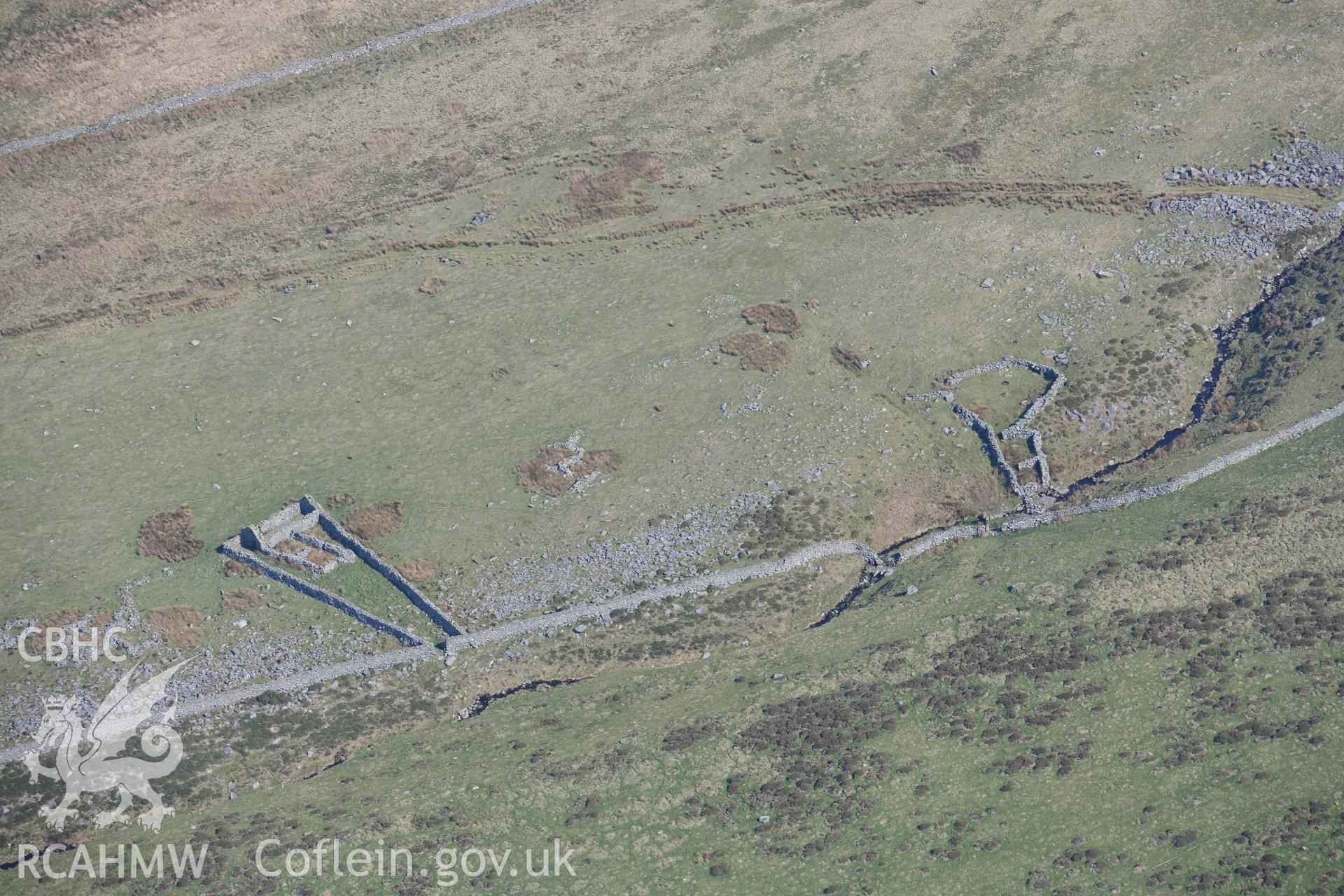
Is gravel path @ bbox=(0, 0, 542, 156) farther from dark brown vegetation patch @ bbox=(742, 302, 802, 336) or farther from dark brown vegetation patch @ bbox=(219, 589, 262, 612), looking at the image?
dark brown vegetation patch @ bbox=(219, 589, 262, 612)

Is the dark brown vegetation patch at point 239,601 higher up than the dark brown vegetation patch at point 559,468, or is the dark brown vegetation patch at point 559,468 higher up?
the dark brown vegetation patch at point 239,601

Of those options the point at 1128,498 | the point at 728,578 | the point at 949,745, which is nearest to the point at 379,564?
the point at 728,578

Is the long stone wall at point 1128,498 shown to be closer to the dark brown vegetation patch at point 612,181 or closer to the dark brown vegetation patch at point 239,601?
the dark brown vegetation patch at point 239,601

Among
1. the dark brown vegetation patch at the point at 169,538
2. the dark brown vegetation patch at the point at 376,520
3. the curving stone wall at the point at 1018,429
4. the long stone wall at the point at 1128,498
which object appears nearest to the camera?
the long stone wall at the point at 1128,498

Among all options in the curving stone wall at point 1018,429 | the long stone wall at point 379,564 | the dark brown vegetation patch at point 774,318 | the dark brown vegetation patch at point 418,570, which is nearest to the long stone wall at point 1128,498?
the curving stone wall at point 1018,429

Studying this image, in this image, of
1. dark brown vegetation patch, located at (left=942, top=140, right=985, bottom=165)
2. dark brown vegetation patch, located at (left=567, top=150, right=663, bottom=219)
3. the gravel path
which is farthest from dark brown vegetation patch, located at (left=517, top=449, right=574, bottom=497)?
the gravel path

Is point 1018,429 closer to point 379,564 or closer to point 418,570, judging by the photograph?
point 418,570

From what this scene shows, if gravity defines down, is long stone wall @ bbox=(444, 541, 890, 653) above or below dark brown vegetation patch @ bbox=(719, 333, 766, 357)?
below
